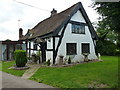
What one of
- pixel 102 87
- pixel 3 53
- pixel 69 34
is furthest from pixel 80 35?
pixel 3 53

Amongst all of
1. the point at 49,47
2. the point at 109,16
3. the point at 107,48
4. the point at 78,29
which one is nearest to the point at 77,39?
the point at 78,29

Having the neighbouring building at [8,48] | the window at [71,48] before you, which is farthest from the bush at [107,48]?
the neighbouring building at [8,48]

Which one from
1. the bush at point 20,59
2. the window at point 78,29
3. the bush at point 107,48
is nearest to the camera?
the bush at point 20,59

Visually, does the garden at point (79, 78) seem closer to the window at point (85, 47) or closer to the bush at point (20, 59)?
the bush at point (20, 59)

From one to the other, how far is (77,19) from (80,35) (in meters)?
1.94

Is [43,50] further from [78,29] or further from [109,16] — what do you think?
[109,16]

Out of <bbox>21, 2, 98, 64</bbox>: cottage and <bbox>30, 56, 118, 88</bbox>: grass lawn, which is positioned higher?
<bbox>21, 2, 98, 64</bbox>: cottage

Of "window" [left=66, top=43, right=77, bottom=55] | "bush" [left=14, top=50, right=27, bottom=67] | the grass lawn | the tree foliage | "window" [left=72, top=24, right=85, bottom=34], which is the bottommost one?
the grass lawn

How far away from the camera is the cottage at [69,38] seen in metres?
13.5

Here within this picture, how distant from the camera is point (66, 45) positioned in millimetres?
14320

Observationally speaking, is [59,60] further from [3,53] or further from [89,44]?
[3,53]

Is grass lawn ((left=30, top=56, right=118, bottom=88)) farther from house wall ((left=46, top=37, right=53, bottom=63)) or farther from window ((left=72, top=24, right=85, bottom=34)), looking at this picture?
window ((left=72, top=24, right=85, bottom=34))

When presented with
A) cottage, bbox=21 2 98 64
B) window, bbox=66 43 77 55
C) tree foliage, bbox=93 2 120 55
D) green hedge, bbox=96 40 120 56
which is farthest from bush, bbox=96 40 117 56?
tree foliage, bbox=93 2 120 55

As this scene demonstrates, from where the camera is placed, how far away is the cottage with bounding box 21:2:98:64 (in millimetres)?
13453
